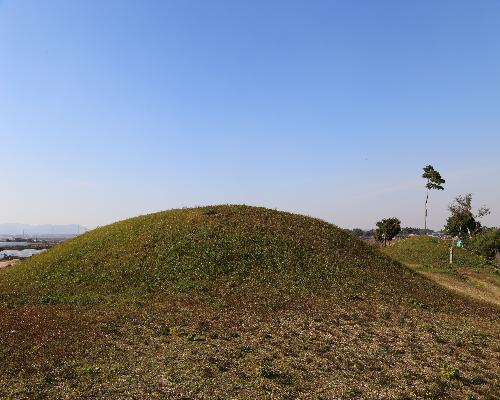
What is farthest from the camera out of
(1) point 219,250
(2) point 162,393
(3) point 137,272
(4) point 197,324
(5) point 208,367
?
(1) point 219,250

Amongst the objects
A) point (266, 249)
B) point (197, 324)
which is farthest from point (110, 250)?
point (197, 324)

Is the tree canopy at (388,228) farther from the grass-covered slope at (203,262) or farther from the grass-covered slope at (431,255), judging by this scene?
the grass-covered slope at (203,262)

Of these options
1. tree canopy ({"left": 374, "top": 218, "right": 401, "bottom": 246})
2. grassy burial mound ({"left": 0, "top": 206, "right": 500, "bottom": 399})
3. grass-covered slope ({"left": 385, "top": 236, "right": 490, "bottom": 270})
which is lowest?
grassy burial mound ({"left": 0, "top": 206, "right": 500, "bottom": 399})

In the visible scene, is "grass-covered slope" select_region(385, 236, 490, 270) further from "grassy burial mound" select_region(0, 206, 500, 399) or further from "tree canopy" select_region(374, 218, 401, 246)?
"grassy burial mound" select_region(0, 206, 500, 399)

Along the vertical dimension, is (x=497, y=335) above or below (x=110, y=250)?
below

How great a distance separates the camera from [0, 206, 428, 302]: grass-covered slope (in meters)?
27.4

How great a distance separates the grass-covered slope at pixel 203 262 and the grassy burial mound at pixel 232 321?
172 mm

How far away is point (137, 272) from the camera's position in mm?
29438

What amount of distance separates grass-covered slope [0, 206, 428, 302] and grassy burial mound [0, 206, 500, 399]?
0.17 m

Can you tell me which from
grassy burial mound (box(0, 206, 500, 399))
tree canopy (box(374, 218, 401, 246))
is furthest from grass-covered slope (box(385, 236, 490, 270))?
grassy burial mound (box(0, 206, 500, 399))

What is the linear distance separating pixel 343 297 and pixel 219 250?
11099 mm

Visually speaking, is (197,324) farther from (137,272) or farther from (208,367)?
(137,272)

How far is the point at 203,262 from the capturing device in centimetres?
3072

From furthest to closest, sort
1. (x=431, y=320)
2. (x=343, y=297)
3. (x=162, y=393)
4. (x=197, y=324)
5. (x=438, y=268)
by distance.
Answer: (x=438, y=268) < (x=343, y=297) < (x=431, y=320) < (x=197, y=324) < (x=162, y=393)
